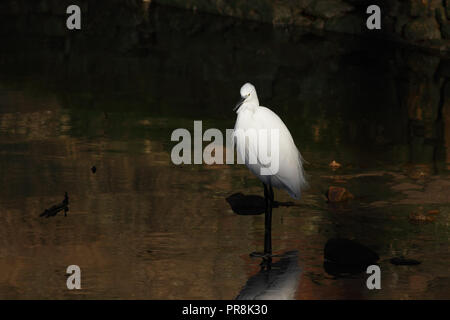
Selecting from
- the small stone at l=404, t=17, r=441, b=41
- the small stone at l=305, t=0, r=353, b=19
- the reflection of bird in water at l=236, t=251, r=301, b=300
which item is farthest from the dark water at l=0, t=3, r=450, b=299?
the small stone at l=305, t=0, r=353, b=19

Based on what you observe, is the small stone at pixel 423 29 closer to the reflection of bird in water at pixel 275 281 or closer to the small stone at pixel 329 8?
the small stone at pixel 329 8

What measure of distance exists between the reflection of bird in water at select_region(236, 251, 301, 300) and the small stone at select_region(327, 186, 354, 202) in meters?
1.96

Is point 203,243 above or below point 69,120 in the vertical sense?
below

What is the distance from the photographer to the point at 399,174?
13773 mm

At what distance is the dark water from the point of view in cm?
1011

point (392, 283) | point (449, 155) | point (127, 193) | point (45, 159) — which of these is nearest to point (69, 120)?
point (45, 159)

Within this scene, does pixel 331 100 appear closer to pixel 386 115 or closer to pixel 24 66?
pixel 386 115

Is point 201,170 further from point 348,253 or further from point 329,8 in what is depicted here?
point 329,8

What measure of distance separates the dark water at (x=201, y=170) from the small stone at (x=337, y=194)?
152mm

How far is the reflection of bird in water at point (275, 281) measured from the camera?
9.57 m

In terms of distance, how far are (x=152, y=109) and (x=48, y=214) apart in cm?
626

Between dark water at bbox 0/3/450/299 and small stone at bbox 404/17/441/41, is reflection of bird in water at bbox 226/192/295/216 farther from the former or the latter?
small stone at bbox 404/17/441/41

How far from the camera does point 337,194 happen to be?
40.8ft

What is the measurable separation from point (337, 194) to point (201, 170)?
2113 mm
